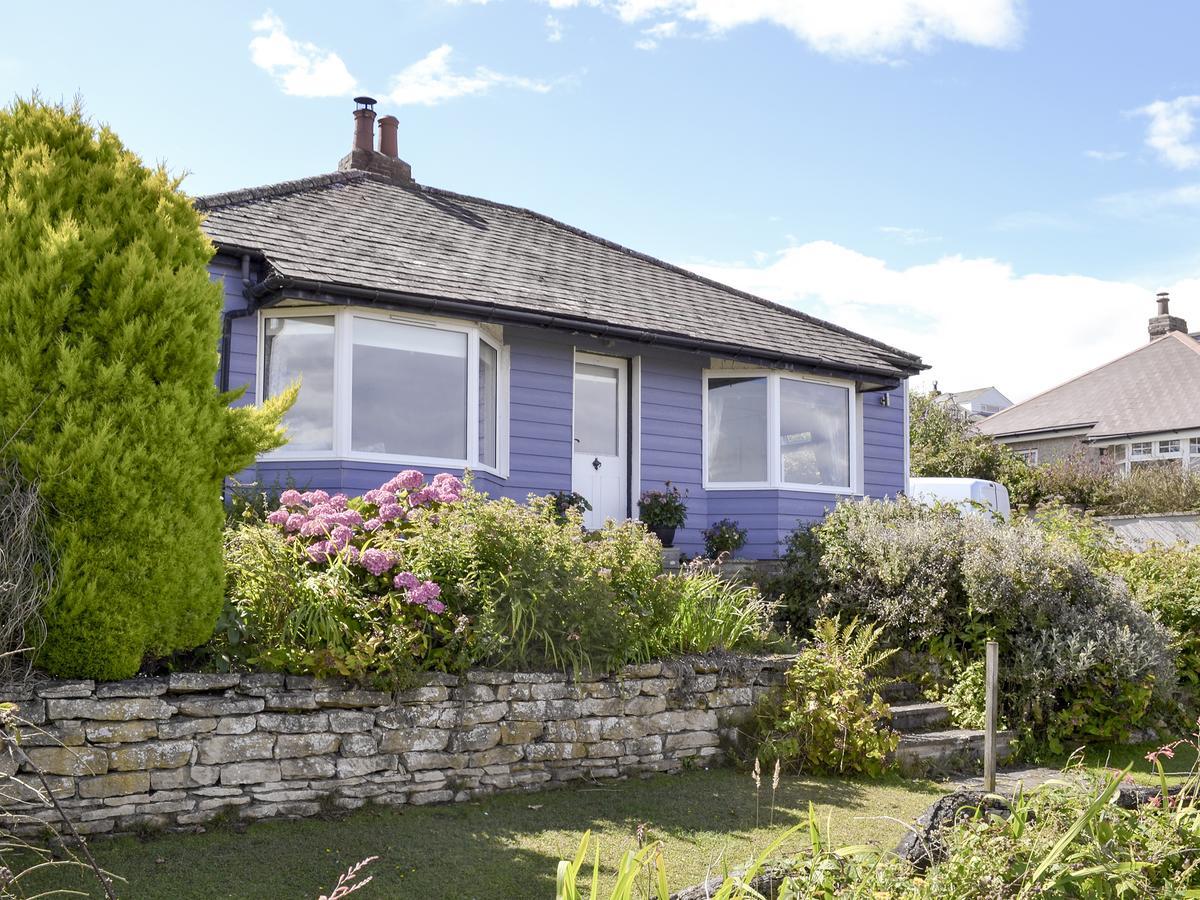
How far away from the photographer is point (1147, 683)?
8016mm

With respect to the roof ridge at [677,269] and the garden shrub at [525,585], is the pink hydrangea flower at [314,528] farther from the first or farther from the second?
the roof ridge at [677,269]

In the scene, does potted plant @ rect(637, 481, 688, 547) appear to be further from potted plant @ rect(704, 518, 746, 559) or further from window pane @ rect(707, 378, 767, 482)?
window pane @ rect(707, 378, 767, 482)

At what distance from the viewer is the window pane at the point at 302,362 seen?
9773 millimetres

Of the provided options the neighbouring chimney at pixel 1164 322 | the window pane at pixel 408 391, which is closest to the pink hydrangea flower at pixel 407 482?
the window pane at pixel 408 391

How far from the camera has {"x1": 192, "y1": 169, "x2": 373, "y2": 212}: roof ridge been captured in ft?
35.8

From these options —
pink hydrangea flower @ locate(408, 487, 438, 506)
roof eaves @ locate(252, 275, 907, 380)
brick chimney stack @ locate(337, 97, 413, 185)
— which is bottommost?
pink hydrangea flower @ locate(408, 487, 438, 506)

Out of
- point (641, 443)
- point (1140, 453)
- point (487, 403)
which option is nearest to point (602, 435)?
point (641, 443)

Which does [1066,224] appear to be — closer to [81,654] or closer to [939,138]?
[939,138]

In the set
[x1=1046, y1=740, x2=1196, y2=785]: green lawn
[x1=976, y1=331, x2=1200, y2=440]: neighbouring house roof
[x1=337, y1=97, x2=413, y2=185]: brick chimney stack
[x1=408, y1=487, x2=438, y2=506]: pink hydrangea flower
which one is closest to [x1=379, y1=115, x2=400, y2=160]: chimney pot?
[x1=337, y1=97, x2=413, y2=185]: brick chimney stack

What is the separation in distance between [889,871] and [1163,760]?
19.6ft

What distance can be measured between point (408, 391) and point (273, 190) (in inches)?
150

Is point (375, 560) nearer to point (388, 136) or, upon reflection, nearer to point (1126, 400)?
point (388, 136)

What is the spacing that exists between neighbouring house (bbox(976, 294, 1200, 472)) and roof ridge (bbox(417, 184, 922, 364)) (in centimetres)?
1209

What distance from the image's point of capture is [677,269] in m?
15.4
